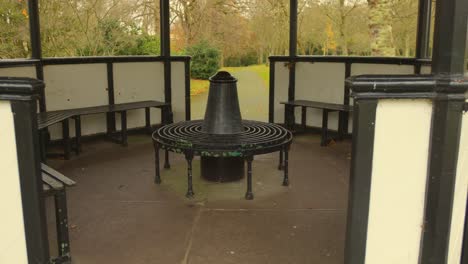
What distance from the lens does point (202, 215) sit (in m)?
3.89

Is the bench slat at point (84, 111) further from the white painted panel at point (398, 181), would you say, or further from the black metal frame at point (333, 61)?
the white painted panel at point (398, 181)

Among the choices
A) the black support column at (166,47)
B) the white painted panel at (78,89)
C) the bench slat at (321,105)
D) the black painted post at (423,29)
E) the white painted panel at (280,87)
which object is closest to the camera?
the black painted post at (423,29)

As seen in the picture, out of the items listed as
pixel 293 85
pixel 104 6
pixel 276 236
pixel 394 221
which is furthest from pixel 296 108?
pixel 394 221

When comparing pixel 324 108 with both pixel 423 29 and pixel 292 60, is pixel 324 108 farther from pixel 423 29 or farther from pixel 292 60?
pixel 423 29

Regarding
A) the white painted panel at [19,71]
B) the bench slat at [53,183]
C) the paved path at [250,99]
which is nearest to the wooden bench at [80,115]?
the white painted panel at [19,71]

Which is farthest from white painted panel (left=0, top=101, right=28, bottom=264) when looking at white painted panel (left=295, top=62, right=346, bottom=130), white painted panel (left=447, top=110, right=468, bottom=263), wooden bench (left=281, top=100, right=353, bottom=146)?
white painted panel (left=295, top=62, right=346, bottom=130)

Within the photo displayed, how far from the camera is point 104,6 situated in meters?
7.98

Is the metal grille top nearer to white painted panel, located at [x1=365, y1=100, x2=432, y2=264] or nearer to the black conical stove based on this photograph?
the black conical stove

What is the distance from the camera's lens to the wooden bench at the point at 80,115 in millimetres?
5518

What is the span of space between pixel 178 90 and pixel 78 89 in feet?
5.88

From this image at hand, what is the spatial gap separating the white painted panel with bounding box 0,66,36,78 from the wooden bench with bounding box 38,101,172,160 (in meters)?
0.57

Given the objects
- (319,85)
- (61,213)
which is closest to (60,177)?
(61,213)

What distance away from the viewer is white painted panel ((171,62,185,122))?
7.73 m

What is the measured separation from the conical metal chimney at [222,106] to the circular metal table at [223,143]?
10 centimetres
